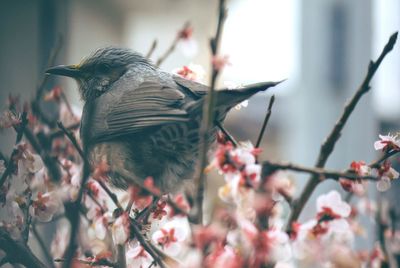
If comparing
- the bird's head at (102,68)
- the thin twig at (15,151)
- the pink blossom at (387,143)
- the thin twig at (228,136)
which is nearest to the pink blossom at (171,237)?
the thin twig at (228,136)

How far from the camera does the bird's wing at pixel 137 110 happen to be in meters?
1.56

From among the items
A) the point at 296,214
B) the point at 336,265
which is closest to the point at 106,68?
the point at 336,265

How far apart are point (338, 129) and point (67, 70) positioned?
1.03 meters

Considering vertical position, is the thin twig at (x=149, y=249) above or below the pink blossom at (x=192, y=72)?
below

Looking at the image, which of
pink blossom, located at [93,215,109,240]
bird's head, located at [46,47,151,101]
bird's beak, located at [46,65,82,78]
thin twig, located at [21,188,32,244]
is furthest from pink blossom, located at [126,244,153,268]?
bird's head, located at [46,47,151,101]

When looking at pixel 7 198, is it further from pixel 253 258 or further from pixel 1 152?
pixel 253 258

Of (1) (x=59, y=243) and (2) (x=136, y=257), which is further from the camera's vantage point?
(1) (x=59, y=243)

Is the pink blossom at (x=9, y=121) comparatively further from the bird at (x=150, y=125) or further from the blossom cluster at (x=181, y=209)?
the bird at (x=150, y=125)

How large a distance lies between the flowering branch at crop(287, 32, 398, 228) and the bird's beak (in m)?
0.83

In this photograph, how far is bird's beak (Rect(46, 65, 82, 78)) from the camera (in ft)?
5.57

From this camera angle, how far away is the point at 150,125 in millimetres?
1587

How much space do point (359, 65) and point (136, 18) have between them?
1.55m

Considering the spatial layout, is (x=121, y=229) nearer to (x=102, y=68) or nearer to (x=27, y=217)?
(x=27, y=217)

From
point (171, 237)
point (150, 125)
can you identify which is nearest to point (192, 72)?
point (150, 125)
